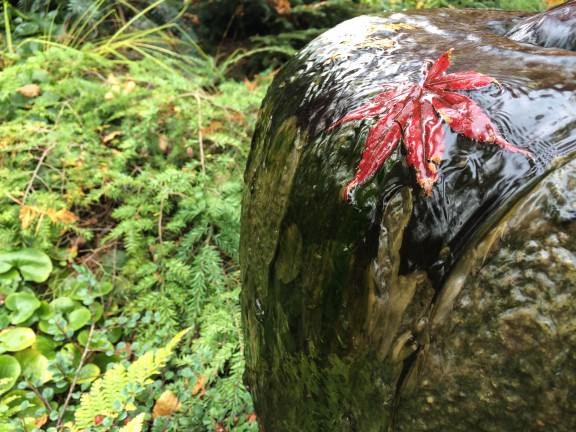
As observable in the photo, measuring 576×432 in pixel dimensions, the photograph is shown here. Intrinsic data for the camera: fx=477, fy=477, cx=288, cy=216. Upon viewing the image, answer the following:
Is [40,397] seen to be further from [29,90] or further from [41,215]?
[29,90]

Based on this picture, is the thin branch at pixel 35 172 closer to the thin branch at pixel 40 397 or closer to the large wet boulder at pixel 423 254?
the thin branch at pixel 40 397

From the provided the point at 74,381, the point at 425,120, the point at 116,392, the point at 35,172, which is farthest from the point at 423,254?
the point at 35,172

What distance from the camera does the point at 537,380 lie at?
769 millimetres

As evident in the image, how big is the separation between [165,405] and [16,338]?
2.81 feet

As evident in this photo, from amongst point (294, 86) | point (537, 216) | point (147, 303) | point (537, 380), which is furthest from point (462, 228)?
point (147, 303)

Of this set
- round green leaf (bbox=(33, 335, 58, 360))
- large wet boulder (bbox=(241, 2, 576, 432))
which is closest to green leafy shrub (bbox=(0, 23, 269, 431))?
round green leaf (bbox=(33, 335, 58, 360))

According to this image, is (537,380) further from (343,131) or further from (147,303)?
(147,303)

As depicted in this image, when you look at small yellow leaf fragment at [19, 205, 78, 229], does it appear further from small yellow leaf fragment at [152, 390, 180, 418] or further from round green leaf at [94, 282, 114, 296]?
small yellow leaf fragment at [152, 390, 180, 418]

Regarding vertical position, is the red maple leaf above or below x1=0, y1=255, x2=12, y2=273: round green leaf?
above

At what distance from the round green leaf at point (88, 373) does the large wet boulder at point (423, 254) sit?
1.14 metres

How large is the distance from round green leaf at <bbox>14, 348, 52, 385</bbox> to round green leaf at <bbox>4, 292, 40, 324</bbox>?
18 centimetres

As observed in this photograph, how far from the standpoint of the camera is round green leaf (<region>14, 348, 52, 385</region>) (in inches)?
85.1

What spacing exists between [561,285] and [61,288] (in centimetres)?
251

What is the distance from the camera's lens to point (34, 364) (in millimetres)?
2223
